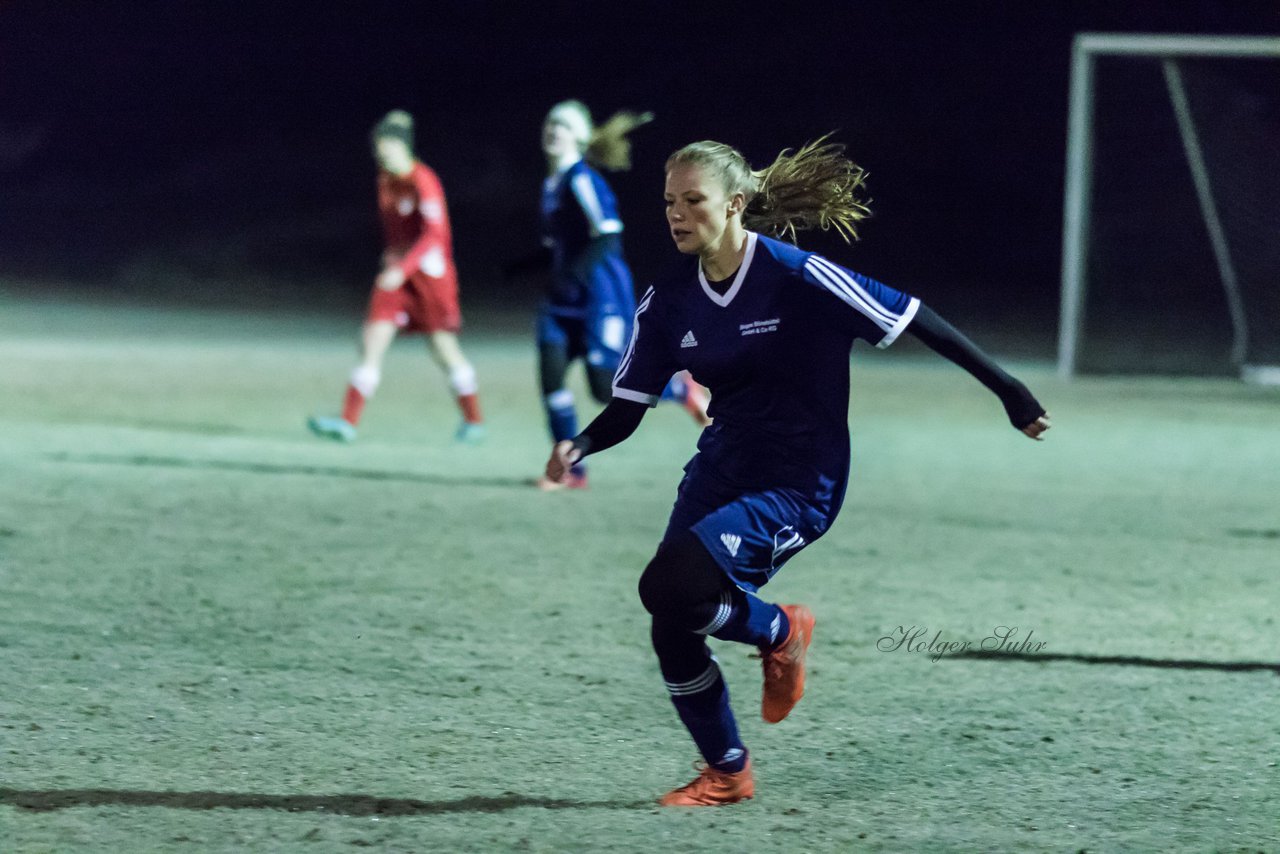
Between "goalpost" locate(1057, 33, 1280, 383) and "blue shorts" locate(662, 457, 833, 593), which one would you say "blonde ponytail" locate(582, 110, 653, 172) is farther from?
"goalpost" locate(1057, 33, 1280, 383)

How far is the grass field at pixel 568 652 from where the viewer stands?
4.44 metres

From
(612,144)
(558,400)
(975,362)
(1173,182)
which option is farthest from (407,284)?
(1173,182)

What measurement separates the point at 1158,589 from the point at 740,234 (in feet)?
12.4

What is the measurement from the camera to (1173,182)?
1673 centimetres

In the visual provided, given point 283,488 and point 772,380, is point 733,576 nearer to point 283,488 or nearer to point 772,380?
point 772,380

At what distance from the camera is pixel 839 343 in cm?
452

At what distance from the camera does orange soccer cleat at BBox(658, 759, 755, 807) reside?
4531 mm

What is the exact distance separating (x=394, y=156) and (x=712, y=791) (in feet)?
24.8

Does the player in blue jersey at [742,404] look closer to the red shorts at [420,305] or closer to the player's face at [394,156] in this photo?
the player's face at [394,156]

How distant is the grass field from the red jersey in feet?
3.96

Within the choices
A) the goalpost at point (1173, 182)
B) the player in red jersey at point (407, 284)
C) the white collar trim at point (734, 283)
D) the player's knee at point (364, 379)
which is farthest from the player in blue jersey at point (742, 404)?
the goalpost at point (1173, 182)

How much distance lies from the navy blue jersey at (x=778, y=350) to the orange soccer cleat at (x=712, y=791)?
723mm

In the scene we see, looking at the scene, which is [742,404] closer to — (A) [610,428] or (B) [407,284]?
(A) [610,428]

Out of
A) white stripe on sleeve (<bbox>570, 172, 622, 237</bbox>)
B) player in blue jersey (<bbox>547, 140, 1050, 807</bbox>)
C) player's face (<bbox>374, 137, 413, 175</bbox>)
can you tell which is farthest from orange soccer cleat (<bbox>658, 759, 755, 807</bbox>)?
player's face (<bbox>374, 137, 413, 175</bbox>)
